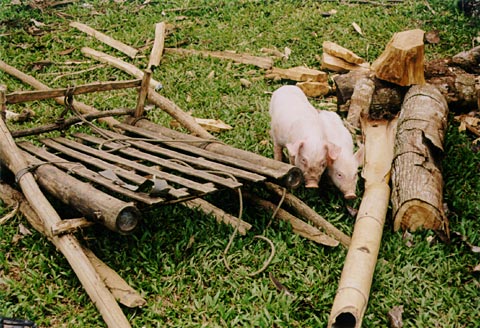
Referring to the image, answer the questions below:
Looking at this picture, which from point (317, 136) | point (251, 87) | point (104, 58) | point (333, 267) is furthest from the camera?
point (104, 58)

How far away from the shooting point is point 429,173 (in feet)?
17.4

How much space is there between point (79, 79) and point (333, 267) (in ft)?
18.7

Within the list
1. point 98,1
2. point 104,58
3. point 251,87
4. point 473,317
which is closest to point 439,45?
point 251,87

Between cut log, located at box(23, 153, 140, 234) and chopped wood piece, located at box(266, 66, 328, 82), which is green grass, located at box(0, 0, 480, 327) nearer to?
cut log, located at box(23, 153, 140, 234)

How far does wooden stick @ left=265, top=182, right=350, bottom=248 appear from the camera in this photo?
499cm

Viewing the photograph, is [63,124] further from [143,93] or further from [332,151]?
[332,151]

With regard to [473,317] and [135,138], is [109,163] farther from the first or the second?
[473,317]

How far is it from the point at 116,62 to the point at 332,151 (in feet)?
16.1

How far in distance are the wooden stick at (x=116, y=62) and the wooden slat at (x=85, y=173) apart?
2.88m

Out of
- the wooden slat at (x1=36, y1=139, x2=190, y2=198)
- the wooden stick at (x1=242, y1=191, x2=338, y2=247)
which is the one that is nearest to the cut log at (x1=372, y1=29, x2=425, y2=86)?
the wooden stick at (x1=242, y1=191, x2=338, y2=247)

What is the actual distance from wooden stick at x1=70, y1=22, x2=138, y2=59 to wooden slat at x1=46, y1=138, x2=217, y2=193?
3883 millimetres

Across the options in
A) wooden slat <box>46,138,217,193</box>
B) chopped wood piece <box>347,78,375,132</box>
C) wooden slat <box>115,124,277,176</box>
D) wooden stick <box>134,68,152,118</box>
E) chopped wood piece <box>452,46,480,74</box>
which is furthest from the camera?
chopped wood piece <box>452,46,480,74</box>

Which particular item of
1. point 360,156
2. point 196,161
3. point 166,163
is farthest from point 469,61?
point 166,163

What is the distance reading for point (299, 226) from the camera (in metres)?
5.06
